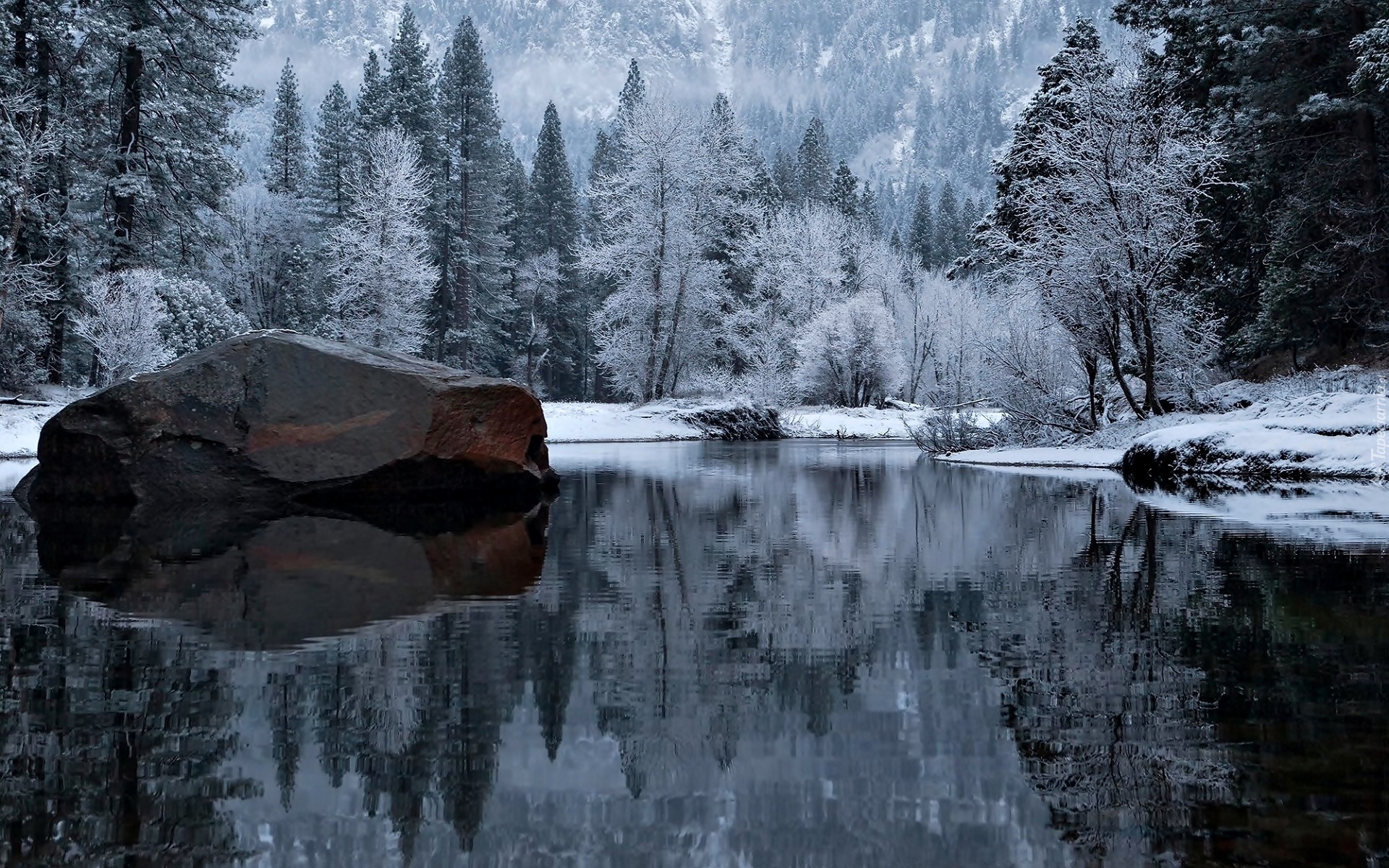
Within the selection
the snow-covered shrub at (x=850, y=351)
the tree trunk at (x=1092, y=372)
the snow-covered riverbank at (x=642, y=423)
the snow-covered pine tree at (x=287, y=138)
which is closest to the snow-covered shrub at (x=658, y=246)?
the snow-covered riverbank at (x=642, y=423)

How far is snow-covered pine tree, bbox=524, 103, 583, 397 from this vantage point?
60.8 meters

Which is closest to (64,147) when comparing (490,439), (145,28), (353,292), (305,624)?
(145,28)

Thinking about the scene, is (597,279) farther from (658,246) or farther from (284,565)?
(284,565)

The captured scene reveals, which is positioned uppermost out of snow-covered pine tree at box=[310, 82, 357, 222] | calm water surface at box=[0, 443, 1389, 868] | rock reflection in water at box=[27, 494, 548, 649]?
snow-covered pine tree at box=[310, 82, 357, 222]

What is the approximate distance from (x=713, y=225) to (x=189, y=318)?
21968 millimetres

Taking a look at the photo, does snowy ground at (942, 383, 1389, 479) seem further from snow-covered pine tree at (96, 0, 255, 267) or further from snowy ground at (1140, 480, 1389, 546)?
snow-covered pine tree at (96, 0, 255, 267)

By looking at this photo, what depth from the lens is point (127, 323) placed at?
74.9 feet

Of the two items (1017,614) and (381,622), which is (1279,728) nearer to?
(1017,614)

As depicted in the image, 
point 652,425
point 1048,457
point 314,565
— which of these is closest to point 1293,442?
point 1048,457

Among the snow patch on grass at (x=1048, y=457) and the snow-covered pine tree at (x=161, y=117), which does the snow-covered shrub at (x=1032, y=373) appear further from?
the snow-covered pine tree at (x=161, y=117)

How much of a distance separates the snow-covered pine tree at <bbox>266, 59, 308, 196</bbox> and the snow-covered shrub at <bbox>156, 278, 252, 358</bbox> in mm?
34051

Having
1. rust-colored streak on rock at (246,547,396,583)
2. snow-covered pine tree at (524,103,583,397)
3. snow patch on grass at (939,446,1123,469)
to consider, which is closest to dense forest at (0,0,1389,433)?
snow patch on grass at (939,446,1123,469)

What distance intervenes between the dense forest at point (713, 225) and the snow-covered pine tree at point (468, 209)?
156mm

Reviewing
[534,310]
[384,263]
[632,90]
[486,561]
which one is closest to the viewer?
[486,561]
